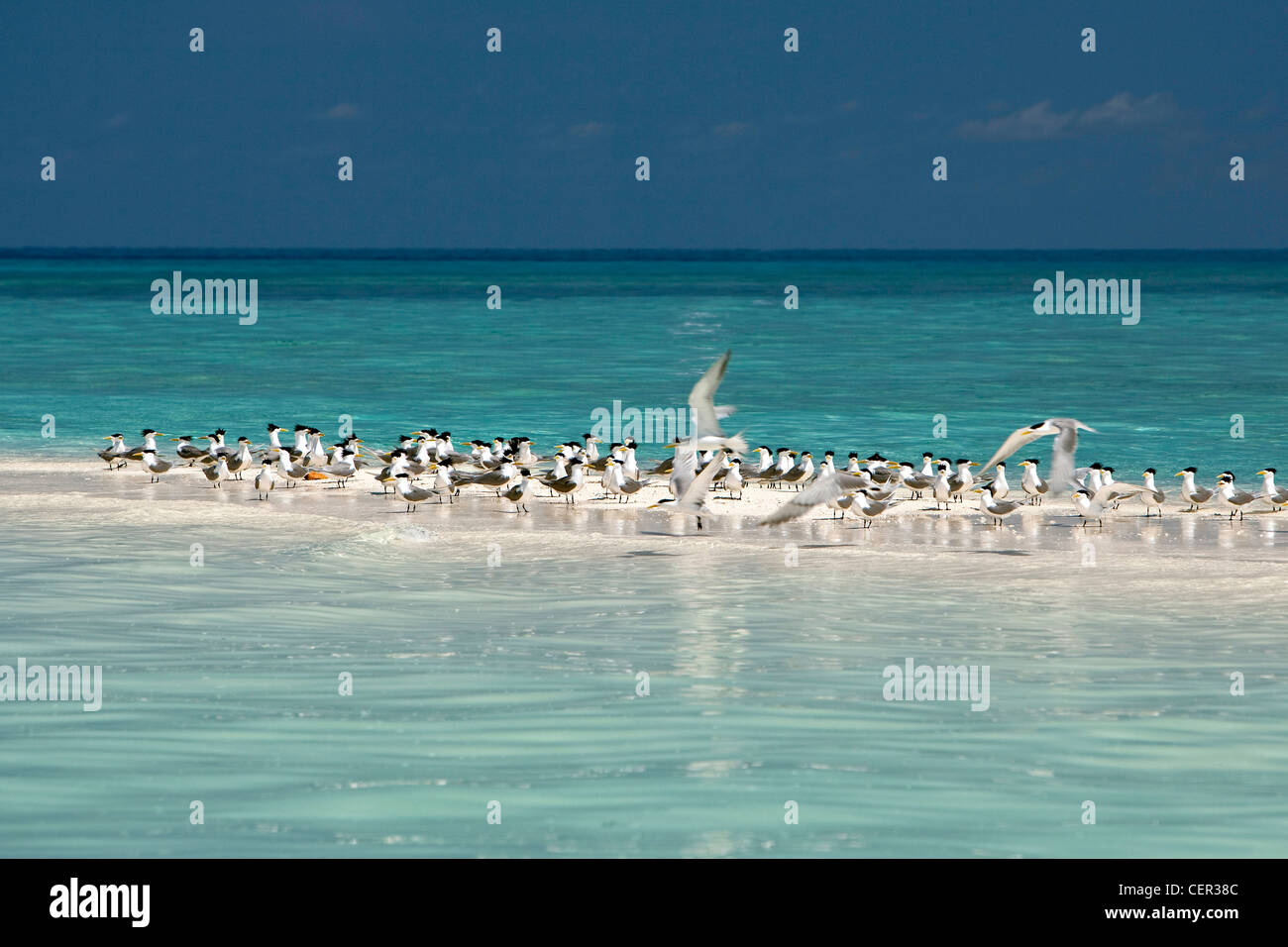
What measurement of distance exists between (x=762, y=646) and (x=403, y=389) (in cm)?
2864

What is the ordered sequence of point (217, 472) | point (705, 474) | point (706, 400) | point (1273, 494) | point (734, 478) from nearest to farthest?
point (706, 400), point (705, 474), point (1273, 494), point (734, 478), point (217, 472)

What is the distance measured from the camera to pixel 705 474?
16656 mm

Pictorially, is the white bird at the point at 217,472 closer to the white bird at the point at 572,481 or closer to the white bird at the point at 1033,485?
the white bird at the point at 572,481

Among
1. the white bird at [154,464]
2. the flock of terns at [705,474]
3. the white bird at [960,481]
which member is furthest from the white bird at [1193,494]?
the white bird at [154,464]

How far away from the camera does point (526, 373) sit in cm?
4341

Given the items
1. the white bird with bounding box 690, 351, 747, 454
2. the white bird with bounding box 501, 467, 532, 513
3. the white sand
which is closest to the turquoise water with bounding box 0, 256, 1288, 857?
the white sand

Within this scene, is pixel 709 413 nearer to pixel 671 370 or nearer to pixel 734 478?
pixel 734 478

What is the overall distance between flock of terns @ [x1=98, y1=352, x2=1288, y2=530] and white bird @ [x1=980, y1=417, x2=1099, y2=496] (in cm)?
2

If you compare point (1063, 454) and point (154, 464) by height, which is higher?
point (154, 464)

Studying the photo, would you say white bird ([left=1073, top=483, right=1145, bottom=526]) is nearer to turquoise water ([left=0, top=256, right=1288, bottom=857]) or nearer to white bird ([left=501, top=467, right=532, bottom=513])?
turquoise water ([left=0, top=256, right=1288, bottom=857])

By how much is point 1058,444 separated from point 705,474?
12.2 ft

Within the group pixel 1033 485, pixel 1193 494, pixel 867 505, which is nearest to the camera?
pixel 867 505

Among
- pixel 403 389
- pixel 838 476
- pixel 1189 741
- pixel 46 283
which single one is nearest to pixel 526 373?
pixel 403 389

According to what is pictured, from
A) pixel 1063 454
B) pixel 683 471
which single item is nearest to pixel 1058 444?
pixel 1063 454
